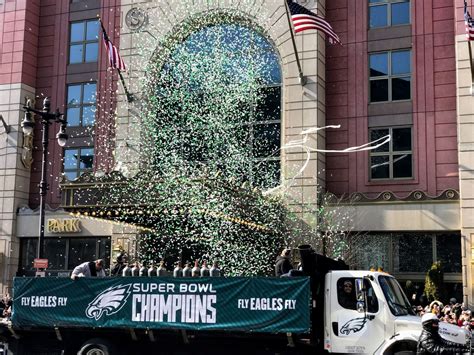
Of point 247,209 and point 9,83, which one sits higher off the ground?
point 9,83

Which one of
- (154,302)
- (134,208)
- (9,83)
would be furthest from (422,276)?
(9,83)

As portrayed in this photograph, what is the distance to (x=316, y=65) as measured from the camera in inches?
1113

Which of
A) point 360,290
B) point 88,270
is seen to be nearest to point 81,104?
point 88,270

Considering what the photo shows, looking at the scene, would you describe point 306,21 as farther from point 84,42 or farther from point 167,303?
point 84,42

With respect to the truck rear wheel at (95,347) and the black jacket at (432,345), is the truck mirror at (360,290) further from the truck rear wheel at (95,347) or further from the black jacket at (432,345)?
the truck rear wheel at (95,347)

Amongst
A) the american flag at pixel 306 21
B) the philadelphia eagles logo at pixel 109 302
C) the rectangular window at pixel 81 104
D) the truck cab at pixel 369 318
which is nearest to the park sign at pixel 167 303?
the philadelphia eagles logo at pixel 109 302

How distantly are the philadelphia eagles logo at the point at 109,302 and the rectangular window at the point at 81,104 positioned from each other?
760 inches

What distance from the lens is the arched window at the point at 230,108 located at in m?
28.5

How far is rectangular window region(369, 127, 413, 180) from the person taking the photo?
2786cm

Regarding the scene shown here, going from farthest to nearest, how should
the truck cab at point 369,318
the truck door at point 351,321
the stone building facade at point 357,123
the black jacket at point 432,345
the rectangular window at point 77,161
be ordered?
1. the rectangular window at point 77,161
2. the stone building facade at point 357,123
3. the truck door at point 351,321
4. the truck cab at point 369,318
5. the black jacket at point 432,345

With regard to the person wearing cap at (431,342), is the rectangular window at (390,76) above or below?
above

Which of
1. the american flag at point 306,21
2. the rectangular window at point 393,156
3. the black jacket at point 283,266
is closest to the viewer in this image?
the black jacket at point 283,266

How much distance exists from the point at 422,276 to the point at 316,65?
32.9 ft

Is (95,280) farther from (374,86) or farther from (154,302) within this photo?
(374,86)
